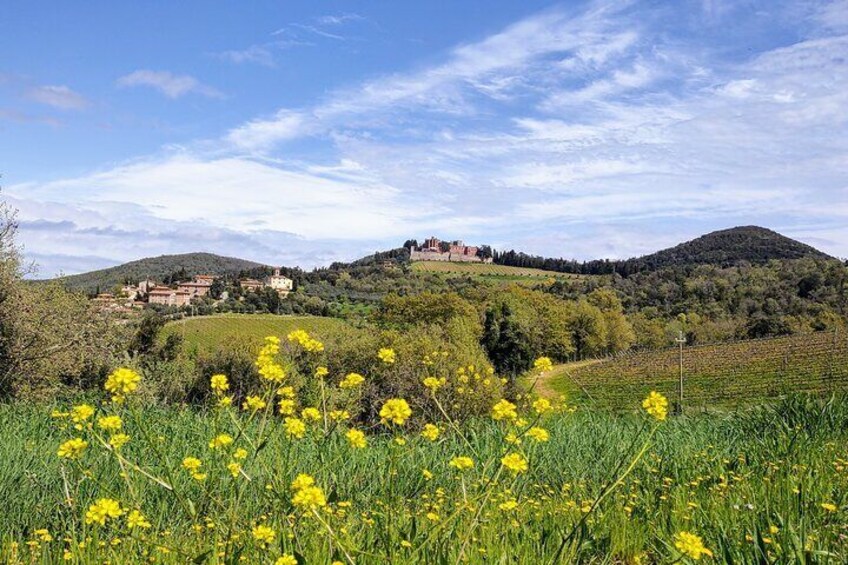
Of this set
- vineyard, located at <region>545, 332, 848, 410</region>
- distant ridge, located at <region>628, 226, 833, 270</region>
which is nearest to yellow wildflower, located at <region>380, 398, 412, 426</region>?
vineyard, located at <region>545, 332, 848, 410</region>

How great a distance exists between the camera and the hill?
102213mm

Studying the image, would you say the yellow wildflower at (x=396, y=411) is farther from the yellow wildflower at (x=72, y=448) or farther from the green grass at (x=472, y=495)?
the yellow wildflower at (x=72, y=448)

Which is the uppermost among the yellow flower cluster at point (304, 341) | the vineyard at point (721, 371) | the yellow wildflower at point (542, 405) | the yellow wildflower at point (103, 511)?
the yellow flower cluster at point (304, 341)

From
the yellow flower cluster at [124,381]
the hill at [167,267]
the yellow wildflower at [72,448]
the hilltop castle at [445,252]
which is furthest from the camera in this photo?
the hilltop castle at [445,252]

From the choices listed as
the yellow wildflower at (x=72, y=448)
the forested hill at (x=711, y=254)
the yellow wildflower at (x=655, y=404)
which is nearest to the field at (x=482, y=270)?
the forested hill at (x=711, y=254)

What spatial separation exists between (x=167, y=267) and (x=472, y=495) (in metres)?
124

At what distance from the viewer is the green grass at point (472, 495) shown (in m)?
2.64

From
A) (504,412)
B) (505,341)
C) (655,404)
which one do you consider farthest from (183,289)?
(655,404)

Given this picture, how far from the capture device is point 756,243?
13962 centimetres

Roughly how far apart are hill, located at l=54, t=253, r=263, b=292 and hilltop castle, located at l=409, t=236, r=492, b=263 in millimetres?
43521

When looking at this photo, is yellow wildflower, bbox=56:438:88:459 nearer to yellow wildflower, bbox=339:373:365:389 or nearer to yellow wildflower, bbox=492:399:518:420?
yellow wildflower, bbox=339:373:365:389

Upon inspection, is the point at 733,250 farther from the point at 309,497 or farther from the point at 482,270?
the point at 309,497

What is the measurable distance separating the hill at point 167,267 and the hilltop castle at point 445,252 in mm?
43521

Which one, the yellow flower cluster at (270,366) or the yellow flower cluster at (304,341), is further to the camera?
the yellow flower cluster at (304,341)
